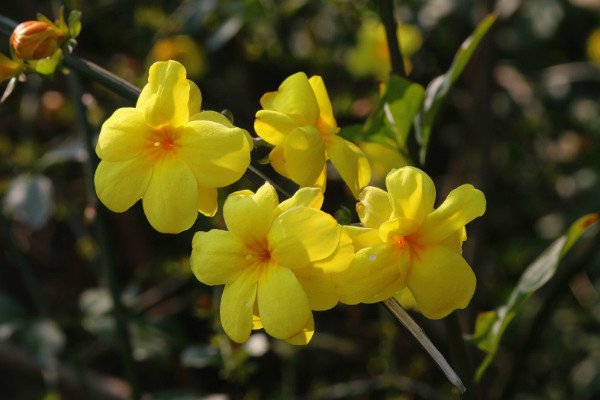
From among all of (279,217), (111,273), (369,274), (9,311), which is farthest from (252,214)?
(9,311)

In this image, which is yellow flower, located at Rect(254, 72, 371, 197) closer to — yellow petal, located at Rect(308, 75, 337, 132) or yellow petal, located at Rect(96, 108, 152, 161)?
yellow petal, located at Rect(308, 75, 337, 132)

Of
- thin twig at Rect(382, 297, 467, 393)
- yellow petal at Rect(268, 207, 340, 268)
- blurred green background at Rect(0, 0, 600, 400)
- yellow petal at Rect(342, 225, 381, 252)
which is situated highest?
yellow petal at Rect(268, 207, 340, 268)

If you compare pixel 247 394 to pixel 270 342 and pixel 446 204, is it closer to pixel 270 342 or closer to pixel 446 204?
pixel 270 342

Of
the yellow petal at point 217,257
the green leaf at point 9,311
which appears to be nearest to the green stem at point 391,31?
the yellow petal at point 217,257

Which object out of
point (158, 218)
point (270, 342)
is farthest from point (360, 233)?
point (270, 342)

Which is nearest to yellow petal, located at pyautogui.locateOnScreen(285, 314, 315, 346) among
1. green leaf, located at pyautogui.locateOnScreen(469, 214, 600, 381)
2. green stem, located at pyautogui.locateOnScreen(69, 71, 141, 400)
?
green leaf, located at pyautogui.locateOnScreen(469, 214, 600, 381)

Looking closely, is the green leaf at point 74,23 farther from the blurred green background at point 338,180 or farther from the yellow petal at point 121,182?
the blurred green background at point 338,180

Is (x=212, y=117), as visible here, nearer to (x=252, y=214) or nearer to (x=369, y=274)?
(x=252, y=214)

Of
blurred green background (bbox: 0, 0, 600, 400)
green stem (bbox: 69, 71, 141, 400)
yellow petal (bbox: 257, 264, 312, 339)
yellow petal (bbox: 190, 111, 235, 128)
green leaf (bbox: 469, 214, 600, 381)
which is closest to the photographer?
yellow petal (bbox: 257, 264, 312, 339)
